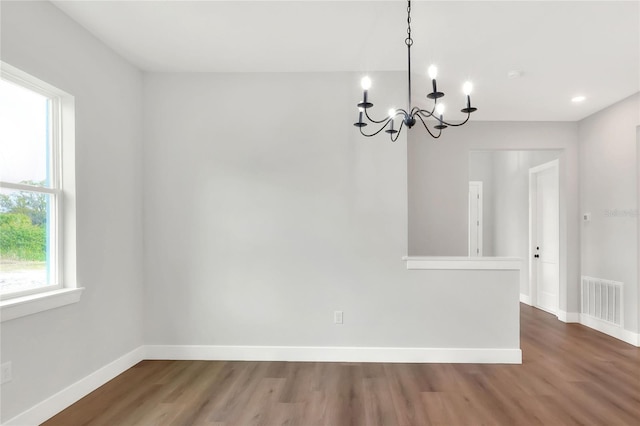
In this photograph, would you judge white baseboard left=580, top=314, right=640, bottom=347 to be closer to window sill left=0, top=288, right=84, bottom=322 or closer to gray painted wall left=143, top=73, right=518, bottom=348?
gray painted wall left=143, top=73, right=518, bottom=348

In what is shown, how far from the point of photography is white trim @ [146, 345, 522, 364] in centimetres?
341

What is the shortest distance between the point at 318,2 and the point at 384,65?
1113 mm

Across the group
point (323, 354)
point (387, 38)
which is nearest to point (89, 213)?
point (323, 354)

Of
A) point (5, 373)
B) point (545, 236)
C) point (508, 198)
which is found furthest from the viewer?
point (508, 198)

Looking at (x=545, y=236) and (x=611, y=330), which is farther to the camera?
(x=545, y=236)

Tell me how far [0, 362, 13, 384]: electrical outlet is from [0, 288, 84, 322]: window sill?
27 centimetres

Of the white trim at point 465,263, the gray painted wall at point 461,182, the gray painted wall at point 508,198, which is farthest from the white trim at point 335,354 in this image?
→ the gray painted wall at point 508,198

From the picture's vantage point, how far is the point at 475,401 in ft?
8.84

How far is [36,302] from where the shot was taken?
7.56ft

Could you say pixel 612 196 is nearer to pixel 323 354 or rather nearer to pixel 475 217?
pixel 475 217

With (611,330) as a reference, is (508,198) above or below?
above

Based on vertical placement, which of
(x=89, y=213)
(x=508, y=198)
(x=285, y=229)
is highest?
(x=508, y=198)

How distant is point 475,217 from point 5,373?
23.0ft

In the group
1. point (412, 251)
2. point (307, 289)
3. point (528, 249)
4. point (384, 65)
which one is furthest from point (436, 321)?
point (528, 249)
